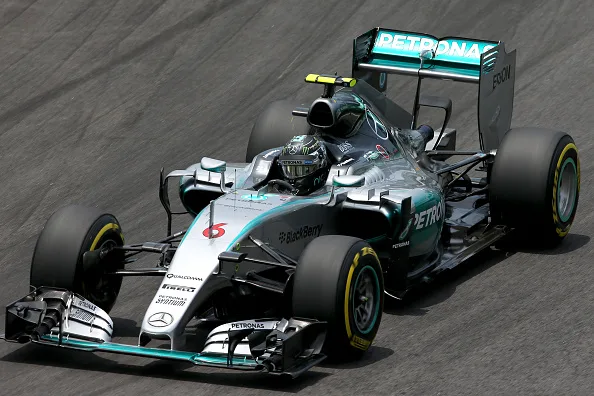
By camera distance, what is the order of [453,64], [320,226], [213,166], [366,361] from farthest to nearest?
1. [453,64]
2. [213,166]
3. [320,226]
4. [366,361]

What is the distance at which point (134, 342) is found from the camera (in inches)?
424

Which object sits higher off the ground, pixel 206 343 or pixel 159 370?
pixel 206 343

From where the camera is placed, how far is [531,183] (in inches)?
492

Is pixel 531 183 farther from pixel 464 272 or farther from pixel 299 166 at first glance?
pixel 299 166

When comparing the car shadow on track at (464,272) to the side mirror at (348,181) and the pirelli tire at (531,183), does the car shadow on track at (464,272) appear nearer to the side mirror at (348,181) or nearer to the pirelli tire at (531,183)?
the pirelli tire at (531,183)

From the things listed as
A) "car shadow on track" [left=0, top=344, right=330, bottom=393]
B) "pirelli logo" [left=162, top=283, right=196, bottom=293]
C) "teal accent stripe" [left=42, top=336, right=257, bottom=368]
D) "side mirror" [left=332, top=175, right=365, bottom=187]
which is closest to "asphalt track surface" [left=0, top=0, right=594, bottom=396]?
"car shadow on track" [left=0, top=344, right=330, bottom=393]

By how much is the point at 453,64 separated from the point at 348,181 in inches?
146

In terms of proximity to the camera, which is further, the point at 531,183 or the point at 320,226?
the point at 531,183

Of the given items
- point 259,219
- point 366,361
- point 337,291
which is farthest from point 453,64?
point 337,291

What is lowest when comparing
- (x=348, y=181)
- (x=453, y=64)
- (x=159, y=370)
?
(x=159, y=370)

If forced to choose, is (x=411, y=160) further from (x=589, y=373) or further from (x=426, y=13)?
(x=426, y=13)

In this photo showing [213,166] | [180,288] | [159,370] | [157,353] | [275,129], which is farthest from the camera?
[275,129]

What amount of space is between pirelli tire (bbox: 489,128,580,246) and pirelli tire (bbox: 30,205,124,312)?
4009 millimetres

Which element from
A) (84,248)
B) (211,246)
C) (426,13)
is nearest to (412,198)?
(211,246)
